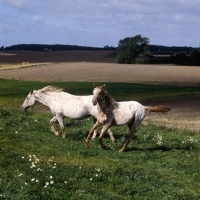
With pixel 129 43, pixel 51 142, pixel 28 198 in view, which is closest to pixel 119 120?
pixel 51 142

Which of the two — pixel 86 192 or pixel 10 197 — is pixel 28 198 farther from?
pixel 86 192

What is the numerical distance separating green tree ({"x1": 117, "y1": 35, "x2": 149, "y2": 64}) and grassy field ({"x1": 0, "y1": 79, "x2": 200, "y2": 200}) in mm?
83102

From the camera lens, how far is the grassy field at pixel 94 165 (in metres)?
8.44

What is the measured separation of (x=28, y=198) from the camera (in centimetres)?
751

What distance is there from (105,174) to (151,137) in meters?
6.05

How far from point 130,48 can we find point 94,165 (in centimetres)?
9161

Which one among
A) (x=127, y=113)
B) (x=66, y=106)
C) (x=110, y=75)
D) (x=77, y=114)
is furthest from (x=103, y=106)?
(x=110, y=75)

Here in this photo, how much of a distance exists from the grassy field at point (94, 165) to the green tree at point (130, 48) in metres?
83.1

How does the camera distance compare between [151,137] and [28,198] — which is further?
[151,137]

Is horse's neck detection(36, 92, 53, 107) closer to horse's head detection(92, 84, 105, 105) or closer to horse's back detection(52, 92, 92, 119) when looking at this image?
horse's back detection(52, 92, 92, 119)

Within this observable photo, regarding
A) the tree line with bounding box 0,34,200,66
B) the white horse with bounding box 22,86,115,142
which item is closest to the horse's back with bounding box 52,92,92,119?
the white horse with bounding box 22,86,115,142

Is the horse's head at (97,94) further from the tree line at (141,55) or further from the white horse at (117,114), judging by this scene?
the tree line at (141,55)

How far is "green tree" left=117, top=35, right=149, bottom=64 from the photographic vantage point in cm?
10077

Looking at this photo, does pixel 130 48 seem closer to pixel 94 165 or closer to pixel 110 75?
pixel 110 75
